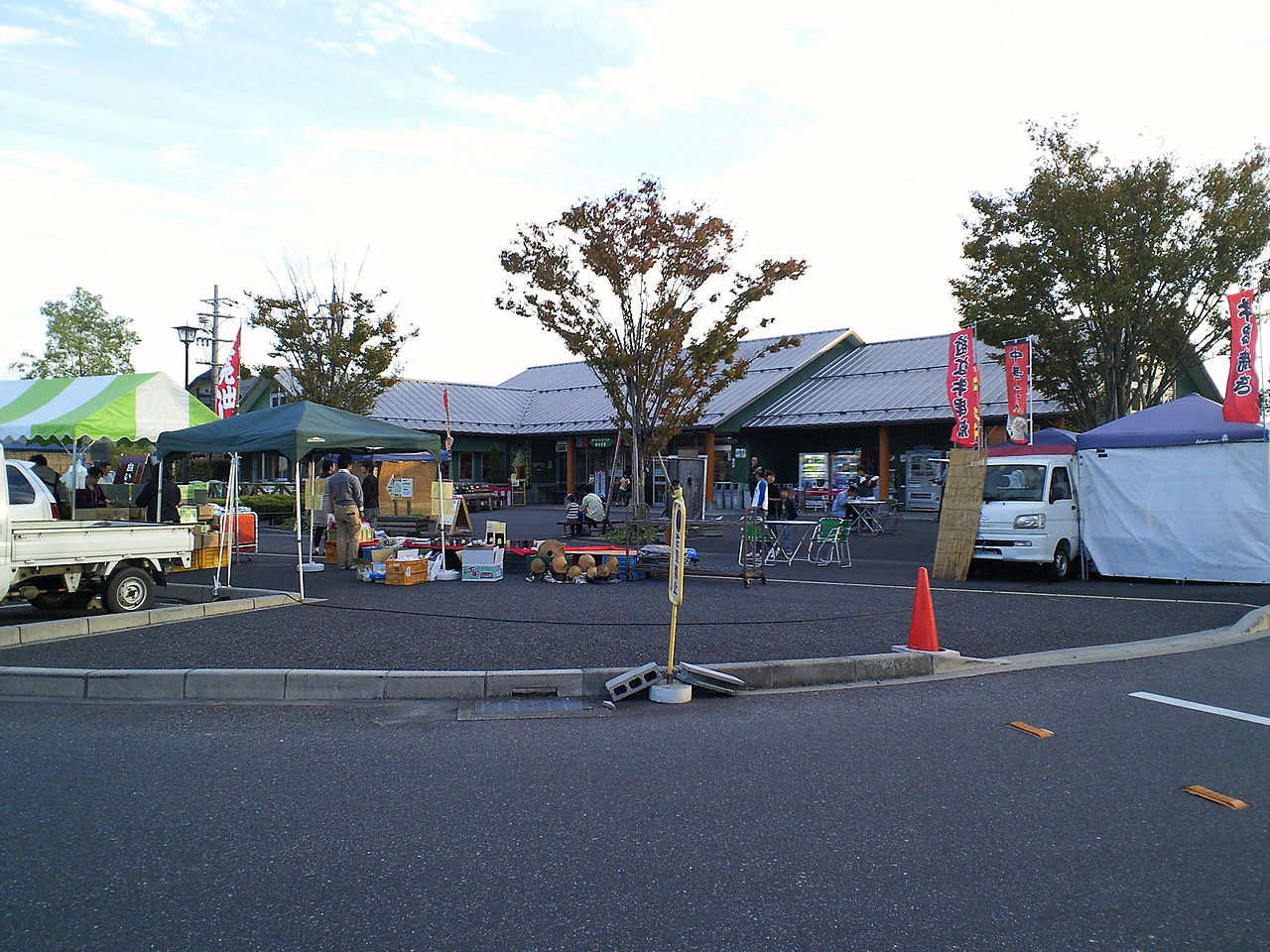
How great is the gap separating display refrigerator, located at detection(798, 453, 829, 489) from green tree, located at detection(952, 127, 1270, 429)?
13.7 m

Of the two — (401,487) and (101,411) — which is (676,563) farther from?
(401,487)

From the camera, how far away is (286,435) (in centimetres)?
1182

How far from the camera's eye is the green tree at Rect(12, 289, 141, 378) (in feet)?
182

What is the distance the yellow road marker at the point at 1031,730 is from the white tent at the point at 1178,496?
9.63 meters

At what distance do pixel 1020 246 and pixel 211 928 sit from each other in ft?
62.8

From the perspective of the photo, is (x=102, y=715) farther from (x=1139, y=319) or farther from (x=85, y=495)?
(x=1139, y=319)

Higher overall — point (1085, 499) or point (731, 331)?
point (731, 331)

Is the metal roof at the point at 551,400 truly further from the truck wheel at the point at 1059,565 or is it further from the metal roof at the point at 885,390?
the truck wheel at the point at 1059,565

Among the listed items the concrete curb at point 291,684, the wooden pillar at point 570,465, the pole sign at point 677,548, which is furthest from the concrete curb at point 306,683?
the wooden pillar at point 570,465

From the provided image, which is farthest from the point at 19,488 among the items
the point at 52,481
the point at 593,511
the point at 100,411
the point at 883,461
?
the point at 883,461

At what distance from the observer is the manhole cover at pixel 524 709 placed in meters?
6.48

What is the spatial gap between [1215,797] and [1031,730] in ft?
4.39

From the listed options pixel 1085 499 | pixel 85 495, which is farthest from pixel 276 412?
pixel 1085 499

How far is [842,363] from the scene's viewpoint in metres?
36.7
